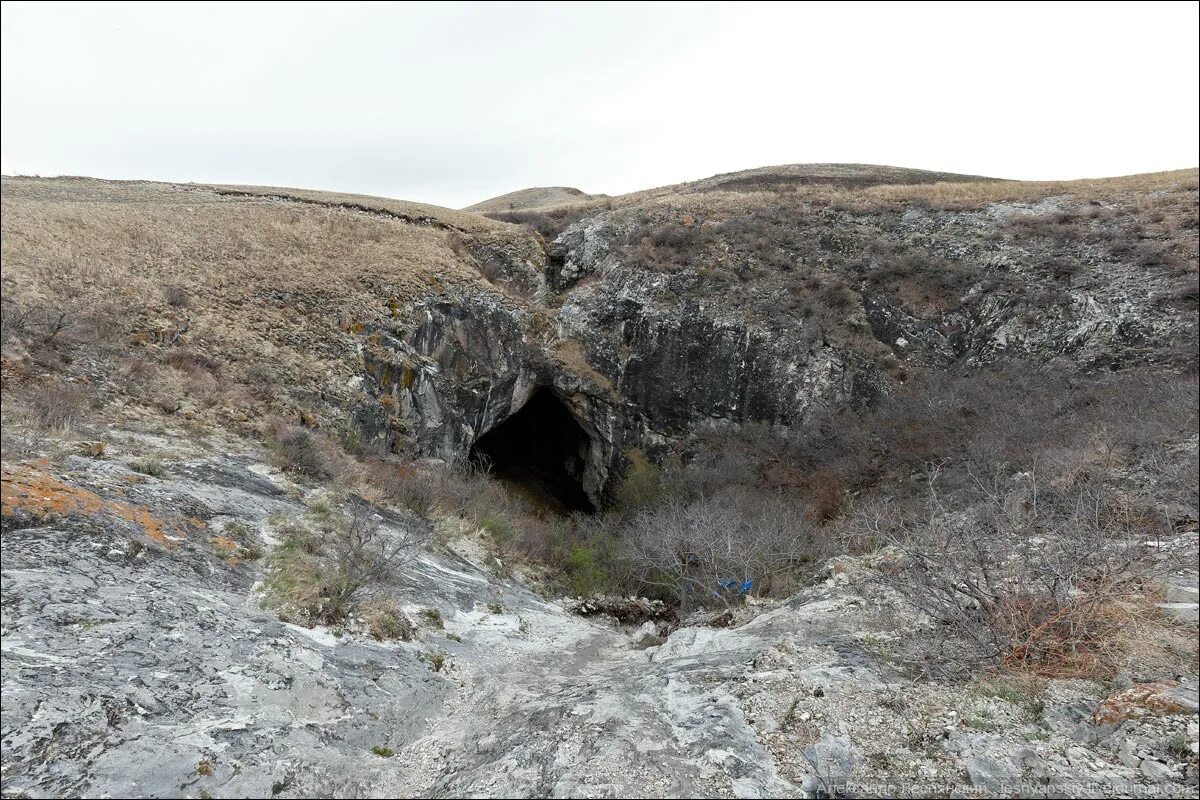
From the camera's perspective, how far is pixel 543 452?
2489 centimetres

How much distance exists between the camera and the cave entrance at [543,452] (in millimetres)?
22000

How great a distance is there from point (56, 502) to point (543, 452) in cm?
1934

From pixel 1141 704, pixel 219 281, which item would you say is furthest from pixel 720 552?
pixel 219 281

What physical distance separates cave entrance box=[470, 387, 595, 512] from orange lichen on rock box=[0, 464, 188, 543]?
14.1m

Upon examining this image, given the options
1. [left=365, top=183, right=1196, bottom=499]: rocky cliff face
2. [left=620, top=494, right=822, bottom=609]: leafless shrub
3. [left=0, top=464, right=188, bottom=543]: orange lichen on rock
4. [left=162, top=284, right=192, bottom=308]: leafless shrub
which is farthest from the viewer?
[left=365, top=183, right=1196, bottom=499]: rocky cliff face

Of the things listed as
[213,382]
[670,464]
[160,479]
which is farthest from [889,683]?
[670,464]

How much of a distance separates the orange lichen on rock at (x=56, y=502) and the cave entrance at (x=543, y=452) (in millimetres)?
14079

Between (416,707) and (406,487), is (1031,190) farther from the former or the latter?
(416,707)

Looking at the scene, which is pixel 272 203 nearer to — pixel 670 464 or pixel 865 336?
pixel 670 464

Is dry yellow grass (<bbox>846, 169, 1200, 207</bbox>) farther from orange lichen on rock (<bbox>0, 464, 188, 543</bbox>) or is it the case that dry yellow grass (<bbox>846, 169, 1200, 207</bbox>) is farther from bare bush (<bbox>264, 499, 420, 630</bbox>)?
orange lichen on rock (<bbox>0, 464, 188, 543</bbox>)

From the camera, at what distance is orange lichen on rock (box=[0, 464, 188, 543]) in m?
5.55

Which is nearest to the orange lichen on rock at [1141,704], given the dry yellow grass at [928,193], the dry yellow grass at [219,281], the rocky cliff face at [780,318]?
the dry yellow grass at [219,281]

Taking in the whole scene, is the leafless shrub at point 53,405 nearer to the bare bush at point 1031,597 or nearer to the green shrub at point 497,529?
the green shrub at point 497,529

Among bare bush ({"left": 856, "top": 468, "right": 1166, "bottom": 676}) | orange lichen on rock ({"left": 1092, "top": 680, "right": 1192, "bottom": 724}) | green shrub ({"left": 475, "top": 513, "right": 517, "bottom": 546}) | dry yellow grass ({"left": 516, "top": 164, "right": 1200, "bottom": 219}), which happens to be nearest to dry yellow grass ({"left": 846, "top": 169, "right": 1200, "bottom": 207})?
dry yellow grass ({"left": 516, "top": 164, "right": 1200, "bottom": 219})
